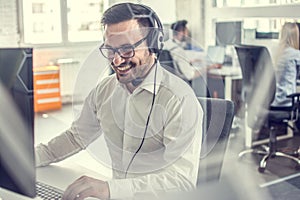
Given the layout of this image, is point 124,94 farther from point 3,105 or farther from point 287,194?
point 287,194

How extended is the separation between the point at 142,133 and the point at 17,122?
57 centimetres

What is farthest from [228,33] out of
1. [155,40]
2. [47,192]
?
[47,192]

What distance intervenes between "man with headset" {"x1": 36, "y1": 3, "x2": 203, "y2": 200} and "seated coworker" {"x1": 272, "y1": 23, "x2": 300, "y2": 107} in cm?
191

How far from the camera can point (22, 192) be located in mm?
863

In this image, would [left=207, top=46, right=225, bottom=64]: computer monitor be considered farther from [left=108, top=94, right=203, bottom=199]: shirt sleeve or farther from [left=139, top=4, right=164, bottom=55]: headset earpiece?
[left=108, top=94, right=203, bottom=199]: shirt sleeve

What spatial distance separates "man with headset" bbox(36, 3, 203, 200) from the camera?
1243 millimetres

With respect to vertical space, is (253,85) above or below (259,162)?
above

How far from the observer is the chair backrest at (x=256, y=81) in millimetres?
3092

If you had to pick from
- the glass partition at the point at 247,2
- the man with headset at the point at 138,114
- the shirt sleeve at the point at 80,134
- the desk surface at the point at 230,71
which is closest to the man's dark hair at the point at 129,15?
the man with headset at the point at 138,114

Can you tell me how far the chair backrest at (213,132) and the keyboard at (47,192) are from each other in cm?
43

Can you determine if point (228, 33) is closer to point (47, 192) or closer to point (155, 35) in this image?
point (155, 35)

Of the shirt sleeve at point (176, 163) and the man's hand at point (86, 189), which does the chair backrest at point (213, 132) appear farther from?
the man's hand at point (86, 189)

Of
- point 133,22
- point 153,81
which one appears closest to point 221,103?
point 153,81

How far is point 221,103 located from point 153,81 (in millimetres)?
221
